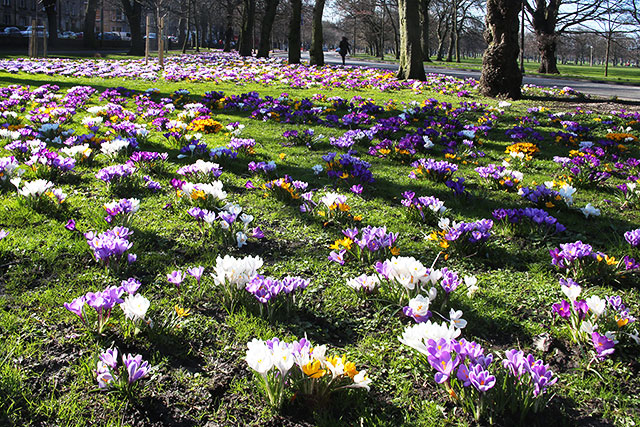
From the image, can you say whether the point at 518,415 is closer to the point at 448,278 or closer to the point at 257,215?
the point at 448,278

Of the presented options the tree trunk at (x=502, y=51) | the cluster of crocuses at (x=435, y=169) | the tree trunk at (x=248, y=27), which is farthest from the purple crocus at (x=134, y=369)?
the tree trunk at (x=248, y=27)

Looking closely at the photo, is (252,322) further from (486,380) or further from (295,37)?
(295,37)

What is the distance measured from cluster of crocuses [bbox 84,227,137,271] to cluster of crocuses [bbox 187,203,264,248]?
1.97 ft

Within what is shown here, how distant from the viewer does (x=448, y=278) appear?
8.14ft

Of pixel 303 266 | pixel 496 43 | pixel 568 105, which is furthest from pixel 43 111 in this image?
pixel 568 105

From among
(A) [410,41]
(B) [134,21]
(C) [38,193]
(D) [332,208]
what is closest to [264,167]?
(D) [332,208]

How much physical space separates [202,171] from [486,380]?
350 cm

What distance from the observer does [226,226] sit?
3312 mm

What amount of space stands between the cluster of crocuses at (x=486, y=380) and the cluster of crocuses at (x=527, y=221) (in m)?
1.97

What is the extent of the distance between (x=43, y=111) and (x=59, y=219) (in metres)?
4.64

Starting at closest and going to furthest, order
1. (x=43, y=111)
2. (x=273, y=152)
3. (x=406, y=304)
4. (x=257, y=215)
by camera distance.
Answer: (x=406, y=304)
(x=257, y=215)
(x=273, y=152)
(x=43, y=111)

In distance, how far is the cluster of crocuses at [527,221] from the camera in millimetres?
3588

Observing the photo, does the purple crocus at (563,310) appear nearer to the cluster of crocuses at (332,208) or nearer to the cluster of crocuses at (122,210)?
the cluster of crocuses at (332,208)

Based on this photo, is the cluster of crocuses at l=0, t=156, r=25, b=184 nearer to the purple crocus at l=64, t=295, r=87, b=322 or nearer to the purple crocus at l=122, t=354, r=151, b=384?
the purple crocus at l=64, t=295, r=87, b=322
